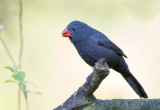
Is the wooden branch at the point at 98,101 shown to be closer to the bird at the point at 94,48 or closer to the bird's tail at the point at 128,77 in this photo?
the bird at the point at 94,48

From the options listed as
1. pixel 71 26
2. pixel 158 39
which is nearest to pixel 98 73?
pixel 71 26

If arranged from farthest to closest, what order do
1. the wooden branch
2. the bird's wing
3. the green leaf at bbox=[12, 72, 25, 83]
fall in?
1. the bird's wing
2. the green leaf at bbox=[12, 72, 25, 83]
3. the wooden branch

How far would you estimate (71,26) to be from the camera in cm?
525

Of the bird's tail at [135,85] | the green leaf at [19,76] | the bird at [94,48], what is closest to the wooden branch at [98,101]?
the green leaf at [19,76]

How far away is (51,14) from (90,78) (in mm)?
4732

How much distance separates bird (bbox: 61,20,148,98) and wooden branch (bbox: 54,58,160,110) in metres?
1.37

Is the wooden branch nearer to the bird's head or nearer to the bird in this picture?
the bird

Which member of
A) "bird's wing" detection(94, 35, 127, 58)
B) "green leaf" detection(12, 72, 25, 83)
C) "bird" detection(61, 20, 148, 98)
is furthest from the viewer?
"bird's wing" detection(94, 35, 127, 58)

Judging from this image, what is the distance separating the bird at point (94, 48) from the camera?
5.01 m

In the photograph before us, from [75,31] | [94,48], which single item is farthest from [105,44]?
[75,31]

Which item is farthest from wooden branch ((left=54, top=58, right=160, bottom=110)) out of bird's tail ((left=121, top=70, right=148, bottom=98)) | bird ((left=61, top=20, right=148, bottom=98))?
bird's tail ((left=121, top=70, right=148, bottom=98))

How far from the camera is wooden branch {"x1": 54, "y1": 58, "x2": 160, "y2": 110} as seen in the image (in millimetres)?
3374

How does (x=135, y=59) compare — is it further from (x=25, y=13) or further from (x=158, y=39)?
(x=25, y=13)

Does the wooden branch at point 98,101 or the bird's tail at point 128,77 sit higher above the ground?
the bird's tail at point 128,77
